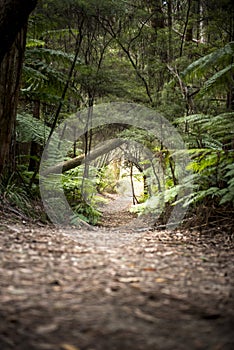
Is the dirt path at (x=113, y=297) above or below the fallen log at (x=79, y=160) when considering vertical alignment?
below

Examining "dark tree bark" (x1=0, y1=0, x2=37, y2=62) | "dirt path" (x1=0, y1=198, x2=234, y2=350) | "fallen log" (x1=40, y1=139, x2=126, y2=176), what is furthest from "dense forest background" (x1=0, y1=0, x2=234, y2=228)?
"dirt path" (x1=0, y1=198, x2=234, y2=350)

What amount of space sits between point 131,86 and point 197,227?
129 inches

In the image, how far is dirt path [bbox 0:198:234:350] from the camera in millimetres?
1361

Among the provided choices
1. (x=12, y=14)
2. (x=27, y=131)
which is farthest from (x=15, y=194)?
(x=12, y=14)

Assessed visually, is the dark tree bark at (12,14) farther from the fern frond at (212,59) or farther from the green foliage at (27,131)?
the green foliage at (27,131)

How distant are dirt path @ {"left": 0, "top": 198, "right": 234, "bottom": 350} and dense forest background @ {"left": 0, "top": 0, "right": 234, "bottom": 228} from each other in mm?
1253

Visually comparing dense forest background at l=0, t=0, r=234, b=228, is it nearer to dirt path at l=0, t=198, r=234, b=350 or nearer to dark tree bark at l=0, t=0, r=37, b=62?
dark tree bark at l=0, t=0, r=37, b=62

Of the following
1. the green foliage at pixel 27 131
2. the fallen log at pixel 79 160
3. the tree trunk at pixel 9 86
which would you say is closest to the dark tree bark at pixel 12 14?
the tree trunk at pixel 9 86

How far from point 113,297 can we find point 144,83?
4.73 m

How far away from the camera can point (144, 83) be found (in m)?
5.93

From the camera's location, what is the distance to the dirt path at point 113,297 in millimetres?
1361

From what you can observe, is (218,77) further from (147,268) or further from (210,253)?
(147,268)

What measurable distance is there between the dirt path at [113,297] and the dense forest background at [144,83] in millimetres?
1253

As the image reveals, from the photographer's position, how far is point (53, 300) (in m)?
1.70
